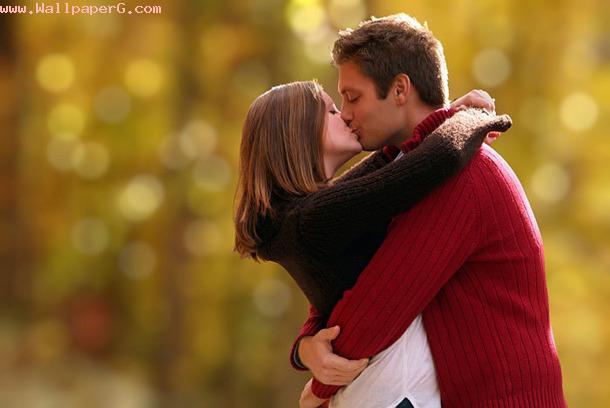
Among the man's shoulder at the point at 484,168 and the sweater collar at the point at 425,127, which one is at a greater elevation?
the sweater collar at the point at 425,127

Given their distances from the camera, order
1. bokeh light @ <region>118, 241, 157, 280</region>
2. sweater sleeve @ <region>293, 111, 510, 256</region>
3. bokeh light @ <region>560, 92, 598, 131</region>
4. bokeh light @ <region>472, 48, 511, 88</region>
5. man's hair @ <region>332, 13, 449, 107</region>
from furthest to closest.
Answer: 1. bokeh light @ <region>118, 241, 157, 280</region>
2. bokeh light @ <region>560, 92, 598, 131</region>
3. bokeh light @ <region>472, 48, 511, 88</region>
4. man's hair @ <region>332, 13, 449, 107</region>
5. sweater sleeve @ <region>293, 111, 510, 256</region>

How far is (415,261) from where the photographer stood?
6.98ft

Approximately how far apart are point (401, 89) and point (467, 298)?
479 millimetres

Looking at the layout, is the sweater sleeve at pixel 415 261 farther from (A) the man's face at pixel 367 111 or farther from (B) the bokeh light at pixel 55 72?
(B) the bokeh light at pixel 55 72

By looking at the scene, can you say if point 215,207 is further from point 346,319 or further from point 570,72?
point 346,319

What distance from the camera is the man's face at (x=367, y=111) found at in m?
2.37

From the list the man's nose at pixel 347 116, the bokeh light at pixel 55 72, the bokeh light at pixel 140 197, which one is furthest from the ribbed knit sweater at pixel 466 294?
the bokeh light at pixel 55 72

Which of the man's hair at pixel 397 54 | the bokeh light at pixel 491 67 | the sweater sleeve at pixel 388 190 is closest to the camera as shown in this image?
the sweater sleeve at pixel 388 190

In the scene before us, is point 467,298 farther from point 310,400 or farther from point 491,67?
point 491,67

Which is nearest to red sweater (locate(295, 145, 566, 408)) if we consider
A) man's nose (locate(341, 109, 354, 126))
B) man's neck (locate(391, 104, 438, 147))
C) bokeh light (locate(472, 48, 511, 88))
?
man's neck (locate(391, 104, 438, 147))

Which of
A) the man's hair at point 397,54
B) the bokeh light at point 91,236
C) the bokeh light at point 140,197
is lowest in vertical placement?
the bokeh light at point 91,236

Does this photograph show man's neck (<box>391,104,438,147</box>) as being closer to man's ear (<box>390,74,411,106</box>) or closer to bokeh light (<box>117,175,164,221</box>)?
man's ear (<box>390,74,411,106</box>)

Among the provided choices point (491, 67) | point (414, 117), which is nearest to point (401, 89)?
point (414, 117)

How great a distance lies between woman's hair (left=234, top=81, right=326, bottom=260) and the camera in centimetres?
230
